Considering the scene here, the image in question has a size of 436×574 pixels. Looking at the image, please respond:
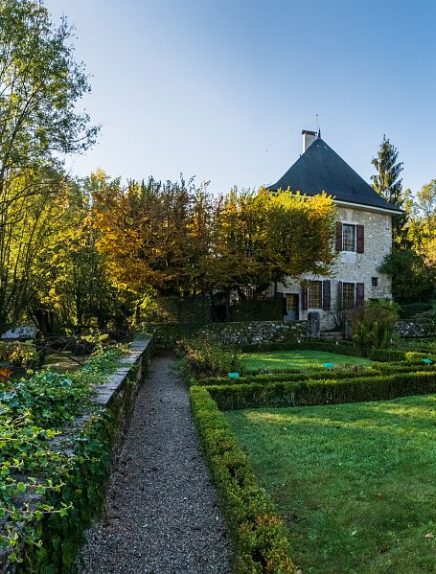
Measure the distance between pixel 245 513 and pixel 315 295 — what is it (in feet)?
64.8

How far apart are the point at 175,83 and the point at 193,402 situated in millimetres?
5983

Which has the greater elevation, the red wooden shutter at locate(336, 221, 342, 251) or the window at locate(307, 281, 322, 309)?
the red wooden shutter at locate(336, 221, 342, 251)

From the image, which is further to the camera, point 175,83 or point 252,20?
point 252,20

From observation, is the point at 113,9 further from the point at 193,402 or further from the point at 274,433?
the point at 274,433

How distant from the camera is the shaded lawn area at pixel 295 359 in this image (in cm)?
1211

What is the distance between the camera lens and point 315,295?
2216 cm

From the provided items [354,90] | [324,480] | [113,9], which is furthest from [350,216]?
[324,480]

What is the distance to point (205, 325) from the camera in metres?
15.7

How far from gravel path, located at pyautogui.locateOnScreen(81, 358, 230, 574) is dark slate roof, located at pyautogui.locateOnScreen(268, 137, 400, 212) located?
61.6 ft

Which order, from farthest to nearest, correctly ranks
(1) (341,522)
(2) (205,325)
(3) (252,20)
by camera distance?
(2) (205,325) → (3) (252,20) → (1) (341,522)

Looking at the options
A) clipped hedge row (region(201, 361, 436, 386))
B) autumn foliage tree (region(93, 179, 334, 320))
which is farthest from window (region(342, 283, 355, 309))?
clipped hedge row (region(201, 361, 436, 386))

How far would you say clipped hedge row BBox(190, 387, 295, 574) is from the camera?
247 cm

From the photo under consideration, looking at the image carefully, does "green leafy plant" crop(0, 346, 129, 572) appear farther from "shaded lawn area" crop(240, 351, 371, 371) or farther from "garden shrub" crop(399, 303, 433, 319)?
"garden shrub" crop(399, 303, 433, 319)

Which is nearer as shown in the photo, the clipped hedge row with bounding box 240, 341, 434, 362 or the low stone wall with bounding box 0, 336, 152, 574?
the low stone wall with bounding box 0, 336, 152, 574
